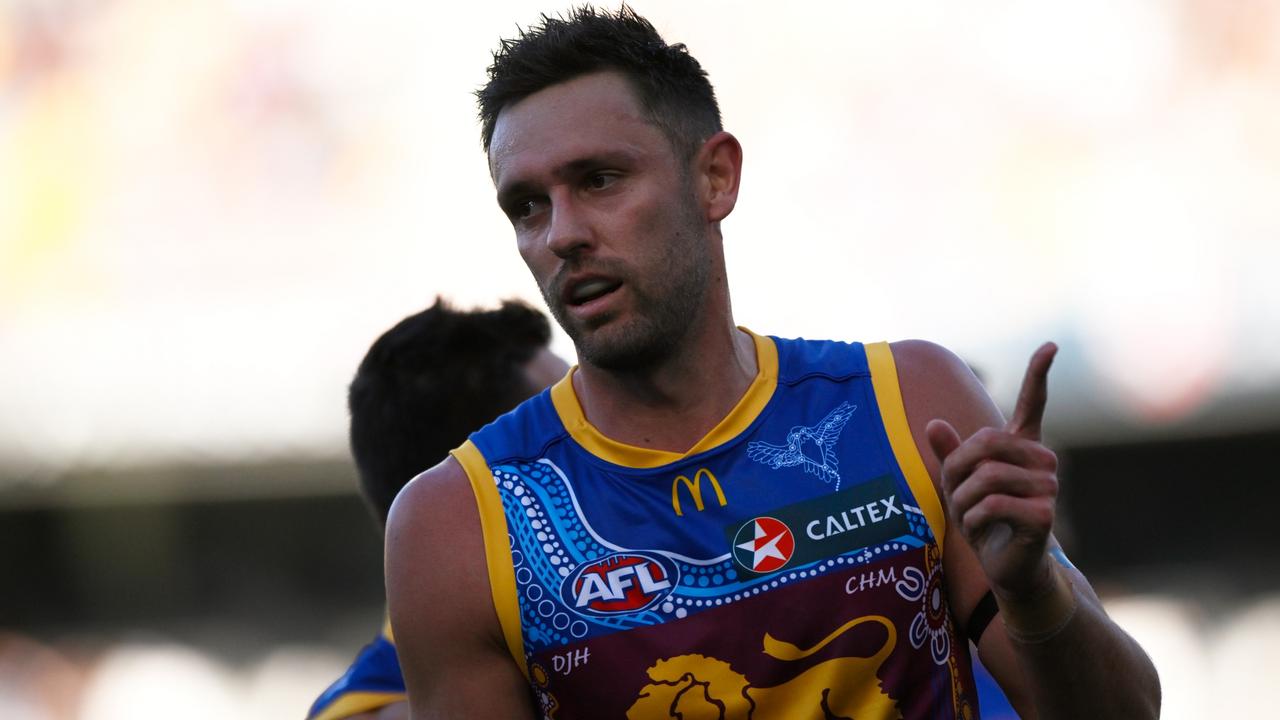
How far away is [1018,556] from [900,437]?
0.46 metres

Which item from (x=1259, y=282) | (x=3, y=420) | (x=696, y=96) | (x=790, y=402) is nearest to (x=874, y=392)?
(x=790, y=402)

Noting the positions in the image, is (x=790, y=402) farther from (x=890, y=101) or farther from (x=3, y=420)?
(x=3, y=420)

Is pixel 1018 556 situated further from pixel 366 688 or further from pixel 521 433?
pixel 366 688

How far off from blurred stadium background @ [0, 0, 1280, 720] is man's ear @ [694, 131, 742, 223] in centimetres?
766

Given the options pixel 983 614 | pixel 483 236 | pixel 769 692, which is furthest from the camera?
pixel 483 236

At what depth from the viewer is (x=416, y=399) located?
3629mm

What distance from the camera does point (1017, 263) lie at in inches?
442

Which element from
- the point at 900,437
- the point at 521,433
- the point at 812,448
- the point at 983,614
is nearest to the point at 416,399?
the point at 521,433

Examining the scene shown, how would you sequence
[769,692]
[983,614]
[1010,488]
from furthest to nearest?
[983,614] < [769,692] < [1010,488]

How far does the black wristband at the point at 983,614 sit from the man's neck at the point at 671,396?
21.5 inches

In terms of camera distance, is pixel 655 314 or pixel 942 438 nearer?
pixel 942 438

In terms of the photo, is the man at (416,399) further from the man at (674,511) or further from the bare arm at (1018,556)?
the bare arm at (1018,556)

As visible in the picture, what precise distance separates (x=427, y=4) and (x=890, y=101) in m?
3.78

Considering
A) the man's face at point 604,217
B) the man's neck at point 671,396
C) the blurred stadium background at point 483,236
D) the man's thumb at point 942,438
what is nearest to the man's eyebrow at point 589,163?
the man's face at point 604,217
